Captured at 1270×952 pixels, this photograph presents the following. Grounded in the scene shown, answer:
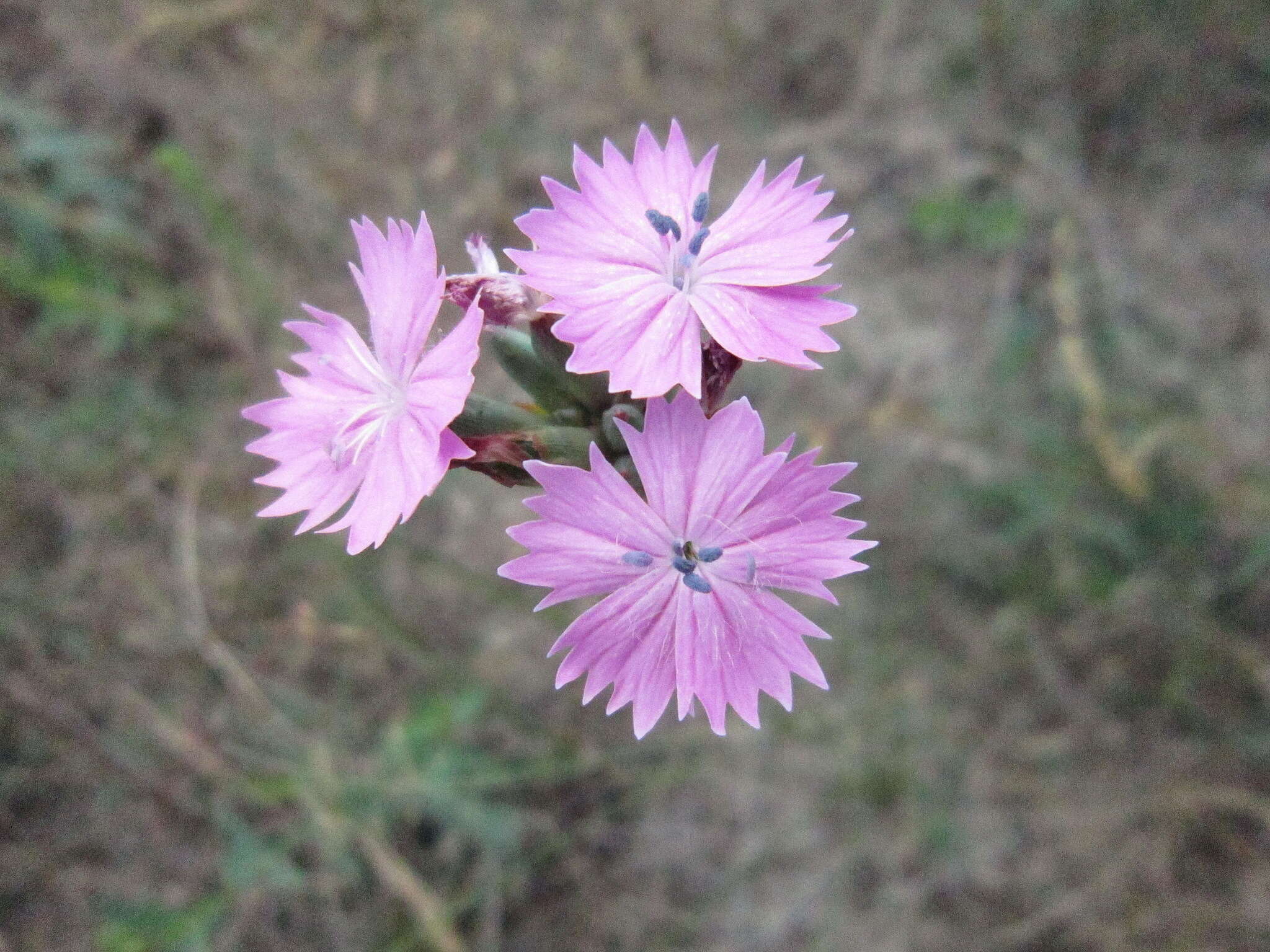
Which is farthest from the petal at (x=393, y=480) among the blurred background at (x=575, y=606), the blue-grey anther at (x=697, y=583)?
the blurred background at (x=575, y=606)

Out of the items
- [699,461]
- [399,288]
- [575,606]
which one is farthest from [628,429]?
[575,606]

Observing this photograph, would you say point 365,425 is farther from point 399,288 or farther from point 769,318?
point 769,318

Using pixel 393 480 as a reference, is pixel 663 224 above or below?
above

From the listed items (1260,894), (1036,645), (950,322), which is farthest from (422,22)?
(1260,894)

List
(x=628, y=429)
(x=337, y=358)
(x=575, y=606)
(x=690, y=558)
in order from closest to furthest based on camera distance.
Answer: (x=628, y=429) < (x=690, y=558) < (x=337, y=358) < (x=575, y=606)

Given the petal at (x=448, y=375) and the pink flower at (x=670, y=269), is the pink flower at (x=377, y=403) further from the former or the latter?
the pink flower at (x=670, y=269)

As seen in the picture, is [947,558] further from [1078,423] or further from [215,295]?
[215,295]

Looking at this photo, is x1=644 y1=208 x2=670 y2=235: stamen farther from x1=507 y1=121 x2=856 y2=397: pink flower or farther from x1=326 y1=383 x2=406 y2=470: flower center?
x1=326 y1=383 x2=406 y2=470: flower center
